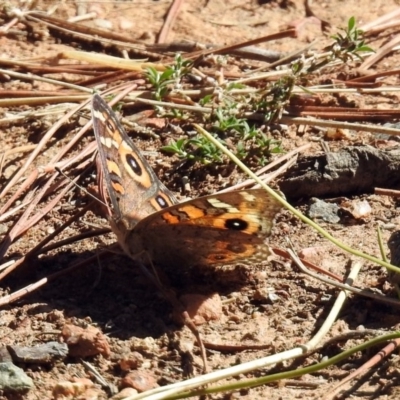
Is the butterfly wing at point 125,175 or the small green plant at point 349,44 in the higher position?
the small green plant at point 349,44

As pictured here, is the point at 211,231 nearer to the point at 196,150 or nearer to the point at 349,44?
the point at 196,150

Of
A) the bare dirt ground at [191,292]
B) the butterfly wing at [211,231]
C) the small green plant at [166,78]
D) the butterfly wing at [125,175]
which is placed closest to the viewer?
the bare dirt ground at [191,292]

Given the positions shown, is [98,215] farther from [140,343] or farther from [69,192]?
[140,343]

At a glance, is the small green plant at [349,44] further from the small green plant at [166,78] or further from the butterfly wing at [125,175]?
the butterfly wing at [125,175]

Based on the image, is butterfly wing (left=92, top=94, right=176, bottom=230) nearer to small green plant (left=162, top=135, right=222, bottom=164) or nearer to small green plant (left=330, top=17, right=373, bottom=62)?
small green plant (left=162, top=135, right=222, bottom=164)

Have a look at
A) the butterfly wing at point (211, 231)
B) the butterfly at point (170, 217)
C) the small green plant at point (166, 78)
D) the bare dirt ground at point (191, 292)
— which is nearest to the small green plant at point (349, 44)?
the bare dirt ground at point (191, 292)

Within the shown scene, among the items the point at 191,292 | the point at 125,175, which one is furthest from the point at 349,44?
the point at 191,292

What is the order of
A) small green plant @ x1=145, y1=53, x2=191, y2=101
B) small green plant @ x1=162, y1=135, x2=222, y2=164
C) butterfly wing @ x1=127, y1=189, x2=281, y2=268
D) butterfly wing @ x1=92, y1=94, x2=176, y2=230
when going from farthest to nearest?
small green plant @ x1=145, y1=53, x2=191, y2=101 < small green plant @ x1=162, y1=135, x2=222, y2=164 < butterfly wing @ x1=92, y1=94, x2=176, y2=230 < butterfly wing @ x1=127, y1=189, x2=281, y2=268

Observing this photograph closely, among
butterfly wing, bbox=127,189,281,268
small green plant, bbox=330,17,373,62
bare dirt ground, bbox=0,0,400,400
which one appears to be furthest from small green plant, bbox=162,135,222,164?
small green plant, bbox=330,17,373,62
